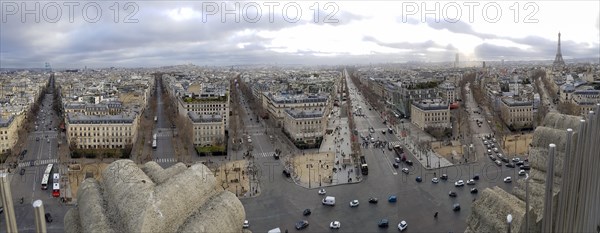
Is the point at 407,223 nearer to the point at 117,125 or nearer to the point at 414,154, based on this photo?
the point at 414,154

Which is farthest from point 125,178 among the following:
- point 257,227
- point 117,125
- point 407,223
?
point 117,125

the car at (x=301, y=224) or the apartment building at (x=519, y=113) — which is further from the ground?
the apartment building at (x=519, y=113)

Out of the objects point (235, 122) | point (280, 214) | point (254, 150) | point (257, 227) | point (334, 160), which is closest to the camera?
point (257, 227)

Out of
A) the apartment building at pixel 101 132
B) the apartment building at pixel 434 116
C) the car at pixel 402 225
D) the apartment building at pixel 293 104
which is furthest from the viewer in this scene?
the apartment building at pixel 293 104

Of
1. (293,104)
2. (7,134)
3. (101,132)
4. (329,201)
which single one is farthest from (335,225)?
(293,104)

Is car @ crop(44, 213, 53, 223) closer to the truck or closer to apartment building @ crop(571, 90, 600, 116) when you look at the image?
the truck

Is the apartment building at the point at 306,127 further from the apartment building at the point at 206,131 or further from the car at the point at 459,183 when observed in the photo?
the car at the point at 459,183

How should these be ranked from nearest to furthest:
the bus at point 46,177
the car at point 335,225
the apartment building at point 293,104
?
the car at point 335,225, the bus at point 46,177, the apartment building at point 293,104

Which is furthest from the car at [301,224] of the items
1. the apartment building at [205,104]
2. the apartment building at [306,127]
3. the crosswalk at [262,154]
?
→ the apartment building at [205,104]
